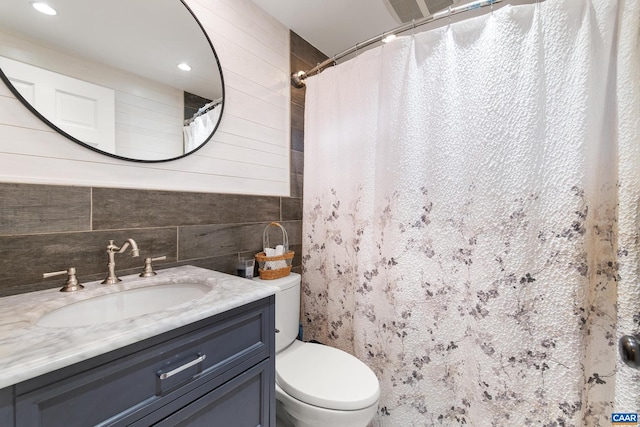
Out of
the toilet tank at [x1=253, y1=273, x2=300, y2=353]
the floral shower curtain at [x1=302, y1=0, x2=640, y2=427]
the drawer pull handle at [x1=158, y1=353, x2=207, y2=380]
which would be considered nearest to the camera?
the drawer pull handle at [x1=158, y1=353, x2=207, y2=380]

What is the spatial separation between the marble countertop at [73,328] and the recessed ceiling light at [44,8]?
3.00ft

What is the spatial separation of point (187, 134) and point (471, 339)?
1.53m

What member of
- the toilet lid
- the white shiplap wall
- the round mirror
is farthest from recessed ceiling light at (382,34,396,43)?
the toilet lid

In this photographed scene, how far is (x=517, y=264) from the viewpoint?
3.27 feet

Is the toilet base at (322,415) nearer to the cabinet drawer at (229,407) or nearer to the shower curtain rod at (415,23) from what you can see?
the cabinet drawer at (229,407)

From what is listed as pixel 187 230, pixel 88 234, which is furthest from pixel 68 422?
pixel 187 230

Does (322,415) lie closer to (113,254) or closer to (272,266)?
(272,266)

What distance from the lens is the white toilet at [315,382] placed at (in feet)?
3.25

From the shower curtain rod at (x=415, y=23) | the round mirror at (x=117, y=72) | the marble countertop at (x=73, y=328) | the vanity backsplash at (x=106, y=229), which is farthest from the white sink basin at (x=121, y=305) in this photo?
the shower curtain rod at (x=415, y=23)

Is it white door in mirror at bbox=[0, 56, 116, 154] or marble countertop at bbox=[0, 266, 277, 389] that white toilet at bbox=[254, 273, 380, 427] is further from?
white door in mirror at bbox=[0, 56, 116, 154]

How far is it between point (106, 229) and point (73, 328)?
1.62 ft

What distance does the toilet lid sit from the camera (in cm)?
100

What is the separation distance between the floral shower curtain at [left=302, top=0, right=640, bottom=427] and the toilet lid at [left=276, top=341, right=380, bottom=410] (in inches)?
9.2

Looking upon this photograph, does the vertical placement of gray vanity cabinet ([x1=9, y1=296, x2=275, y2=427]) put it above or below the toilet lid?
above
